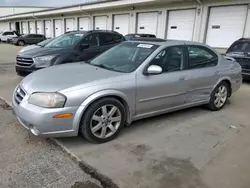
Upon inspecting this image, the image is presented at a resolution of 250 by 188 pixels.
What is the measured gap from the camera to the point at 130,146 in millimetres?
3266

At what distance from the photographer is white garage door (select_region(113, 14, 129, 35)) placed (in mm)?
18969

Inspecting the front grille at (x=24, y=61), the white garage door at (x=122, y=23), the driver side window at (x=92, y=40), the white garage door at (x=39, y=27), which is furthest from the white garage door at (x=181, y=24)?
the white garage door at (x=39, y=27)

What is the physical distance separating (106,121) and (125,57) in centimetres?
128

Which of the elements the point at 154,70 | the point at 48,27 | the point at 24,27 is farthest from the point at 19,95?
Answer: the point at 24,27

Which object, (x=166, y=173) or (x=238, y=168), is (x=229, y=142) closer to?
(x=238, y=168)

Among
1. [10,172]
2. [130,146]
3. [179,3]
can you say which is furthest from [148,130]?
[179,3]

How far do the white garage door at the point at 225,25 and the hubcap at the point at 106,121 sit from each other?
36.8 feet

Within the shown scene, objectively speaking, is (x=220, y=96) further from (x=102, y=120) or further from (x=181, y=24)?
(x=181, y=24)

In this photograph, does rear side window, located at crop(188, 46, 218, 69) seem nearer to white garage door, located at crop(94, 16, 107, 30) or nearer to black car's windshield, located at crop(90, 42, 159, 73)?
black car's windshield, located at crop(90, 42, 159, 73)

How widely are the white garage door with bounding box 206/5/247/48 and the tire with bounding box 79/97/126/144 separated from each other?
36.8 feet

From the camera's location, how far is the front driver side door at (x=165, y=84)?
3.57 metres

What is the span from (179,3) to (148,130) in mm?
13063

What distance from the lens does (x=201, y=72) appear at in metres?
4.33

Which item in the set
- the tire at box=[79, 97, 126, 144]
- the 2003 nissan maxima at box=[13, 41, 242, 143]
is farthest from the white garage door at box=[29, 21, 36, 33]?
the tire at box=[79, 97, 126, 144]
